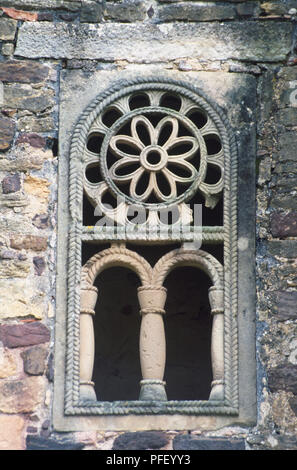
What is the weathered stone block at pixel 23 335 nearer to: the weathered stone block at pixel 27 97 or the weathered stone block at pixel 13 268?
the weathered stone block at pixel 13 268

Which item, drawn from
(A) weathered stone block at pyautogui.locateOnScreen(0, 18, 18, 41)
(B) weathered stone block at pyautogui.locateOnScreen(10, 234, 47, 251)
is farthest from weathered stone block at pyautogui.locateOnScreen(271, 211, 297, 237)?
(A) weathered stone block at pyautogui.locateOnScreen(0, 18, 18, 41)

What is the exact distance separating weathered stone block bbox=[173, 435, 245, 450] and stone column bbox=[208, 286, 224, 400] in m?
0.26

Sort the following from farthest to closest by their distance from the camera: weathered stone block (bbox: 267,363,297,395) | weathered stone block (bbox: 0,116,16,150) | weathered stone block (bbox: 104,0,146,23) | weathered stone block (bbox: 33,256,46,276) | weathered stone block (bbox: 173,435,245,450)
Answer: weathered stone block (bbox: 104,0,146,23)
weathered stone block (bbox: 0,116,16,150)
weathered stone block (bbox: 33,256,46,276)
weathered stone block (bbox: 267,363,297,395)
weathered stone block (bbox: 173,435,245,450)

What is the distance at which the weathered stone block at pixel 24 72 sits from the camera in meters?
8.86

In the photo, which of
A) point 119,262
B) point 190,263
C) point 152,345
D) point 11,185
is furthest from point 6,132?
point 152,345

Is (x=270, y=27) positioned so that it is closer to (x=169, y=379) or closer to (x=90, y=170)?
(x=90, y=170)

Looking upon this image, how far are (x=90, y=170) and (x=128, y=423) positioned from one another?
197cm

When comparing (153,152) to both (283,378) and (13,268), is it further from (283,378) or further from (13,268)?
(283,378)

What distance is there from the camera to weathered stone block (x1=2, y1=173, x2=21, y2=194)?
8625mm

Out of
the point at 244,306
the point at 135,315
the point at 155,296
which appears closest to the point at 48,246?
the point at 155,296

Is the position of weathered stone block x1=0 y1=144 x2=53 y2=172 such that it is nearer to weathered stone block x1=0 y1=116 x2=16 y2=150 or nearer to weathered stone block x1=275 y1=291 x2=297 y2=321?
weathered stone block x1=0 y1=116 x2=16 y2=150

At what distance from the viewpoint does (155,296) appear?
27.8 feet

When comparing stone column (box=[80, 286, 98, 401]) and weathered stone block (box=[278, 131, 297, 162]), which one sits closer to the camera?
stone column (box=[80, 286, 98, 401])
